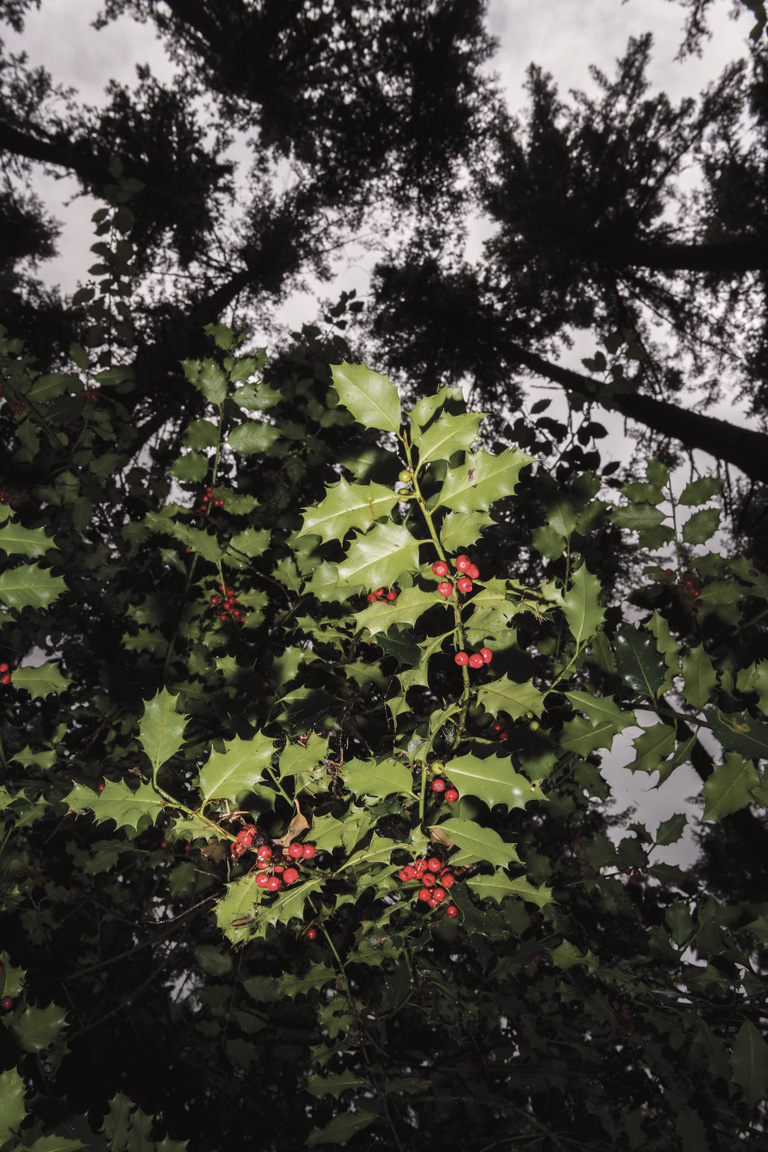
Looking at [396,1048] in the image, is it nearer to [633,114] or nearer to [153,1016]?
[153,1016]

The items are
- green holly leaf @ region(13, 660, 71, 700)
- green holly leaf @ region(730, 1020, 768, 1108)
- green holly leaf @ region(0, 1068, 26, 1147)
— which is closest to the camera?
green holly leaf @ region(0, 1068, 26, 1147)

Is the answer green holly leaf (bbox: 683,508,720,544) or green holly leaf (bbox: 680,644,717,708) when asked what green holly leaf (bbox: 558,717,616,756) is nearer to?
green holly leaf (bbox: 680,644,717,708)

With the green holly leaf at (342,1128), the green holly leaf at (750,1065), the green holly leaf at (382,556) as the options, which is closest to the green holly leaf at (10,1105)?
the green holly leaf at (342,1128)

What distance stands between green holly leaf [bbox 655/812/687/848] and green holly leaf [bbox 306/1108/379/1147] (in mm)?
1286

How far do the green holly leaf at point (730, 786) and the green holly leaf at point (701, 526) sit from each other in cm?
83

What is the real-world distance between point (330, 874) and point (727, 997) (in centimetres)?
151

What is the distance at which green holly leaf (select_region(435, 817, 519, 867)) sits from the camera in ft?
3.73

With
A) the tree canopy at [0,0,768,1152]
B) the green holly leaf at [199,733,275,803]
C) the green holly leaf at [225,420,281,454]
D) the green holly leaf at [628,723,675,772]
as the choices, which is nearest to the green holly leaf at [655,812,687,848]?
the tree canopy at [0,0,768,1152]

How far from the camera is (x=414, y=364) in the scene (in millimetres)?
8242

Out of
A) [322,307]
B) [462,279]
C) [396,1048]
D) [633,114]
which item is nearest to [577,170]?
[633,114]

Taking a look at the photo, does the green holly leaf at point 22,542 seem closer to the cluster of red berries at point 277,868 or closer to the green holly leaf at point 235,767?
the green holly leaf at point 235,767

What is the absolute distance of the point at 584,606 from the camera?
4.30 ft

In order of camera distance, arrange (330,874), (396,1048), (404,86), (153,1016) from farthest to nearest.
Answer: (404,86)
(396,1048)
(153,1016)
(330,874)

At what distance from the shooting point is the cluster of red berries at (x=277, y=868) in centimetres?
126
